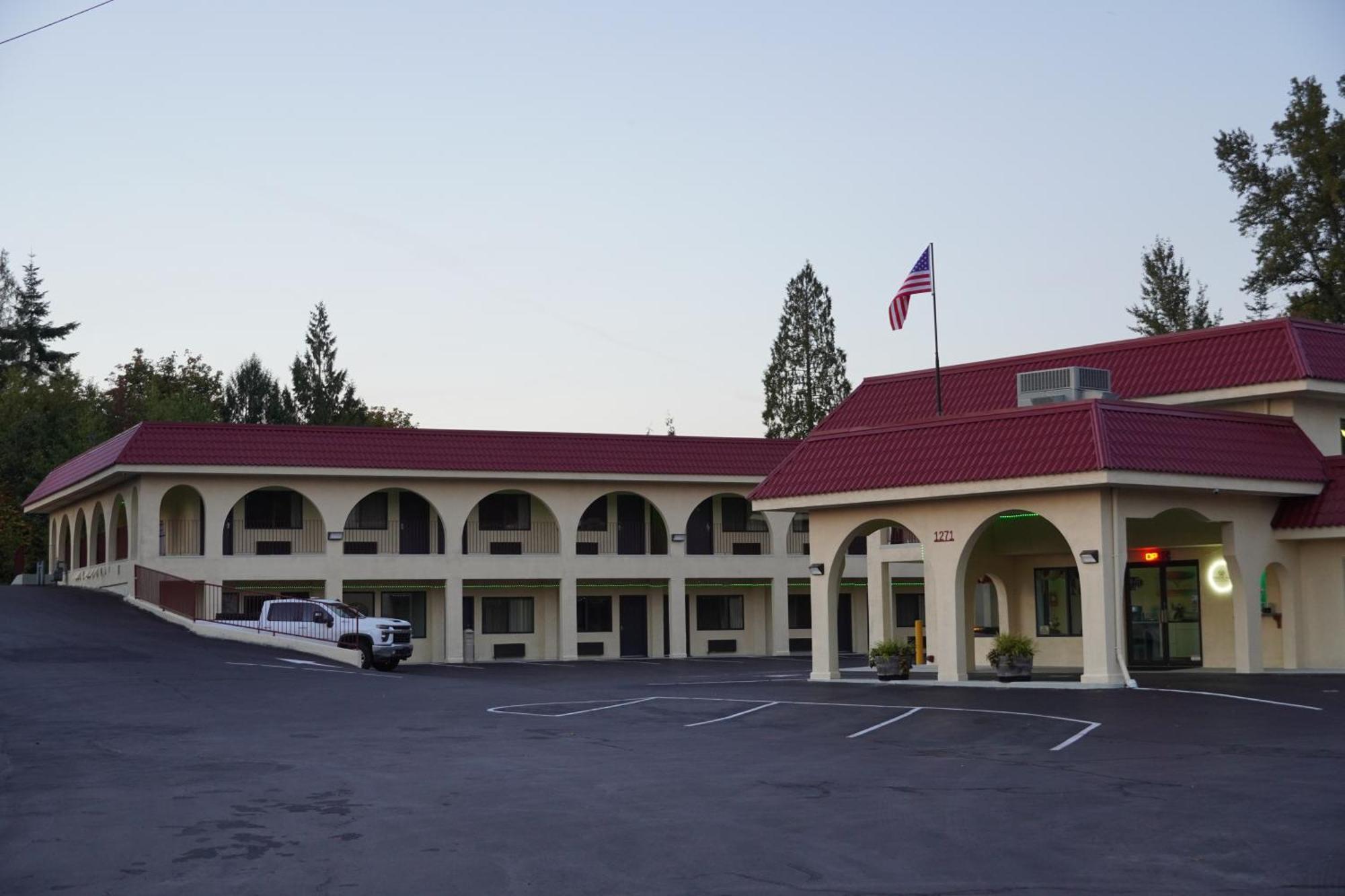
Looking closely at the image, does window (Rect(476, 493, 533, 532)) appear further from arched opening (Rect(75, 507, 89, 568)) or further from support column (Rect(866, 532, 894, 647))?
support column (Rect(866, 532, 894, 647))

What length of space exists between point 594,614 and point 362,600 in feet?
25.6

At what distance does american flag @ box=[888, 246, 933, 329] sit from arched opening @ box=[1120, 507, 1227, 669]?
676 cm

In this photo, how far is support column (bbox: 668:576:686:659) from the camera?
5125 centimetres

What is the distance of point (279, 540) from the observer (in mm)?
48344

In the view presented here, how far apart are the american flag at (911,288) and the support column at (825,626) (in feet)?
19.7

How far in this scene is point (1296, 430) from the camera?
31.1 metres

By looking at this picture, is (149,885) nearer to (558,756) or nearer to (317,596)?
(558,756)

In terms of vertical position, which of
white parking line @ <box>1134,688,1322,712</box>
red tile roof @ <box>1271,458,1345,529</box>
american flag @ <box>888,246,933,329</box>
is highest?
american flag @ <box>888,246,933,329</box>

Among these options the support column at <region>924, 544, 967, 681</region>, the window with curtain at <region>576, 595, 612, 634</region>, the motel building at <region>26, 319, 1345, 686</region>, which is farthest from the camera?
the window with curtain at <region>576, 595, 612, 634</region>

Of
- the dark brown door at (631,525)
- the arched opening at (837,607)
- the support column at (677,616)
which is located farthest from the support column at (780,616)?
the dark brown door at (631,525)

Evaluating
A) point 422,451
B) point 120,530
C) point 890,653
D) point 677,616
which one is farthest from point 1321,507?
point 120,530

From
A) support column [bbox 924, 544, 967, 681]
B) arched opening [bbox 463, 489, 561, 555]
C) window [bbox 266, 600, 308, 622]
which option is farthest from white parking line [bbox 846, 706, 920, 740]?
arched opening [bbox 463, 489, 561, 555]

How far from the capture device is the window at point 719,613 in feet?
177

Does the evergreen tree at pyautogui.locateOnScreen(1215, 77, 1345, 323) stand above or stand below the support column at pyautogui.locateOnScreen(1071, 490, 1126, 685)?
above
